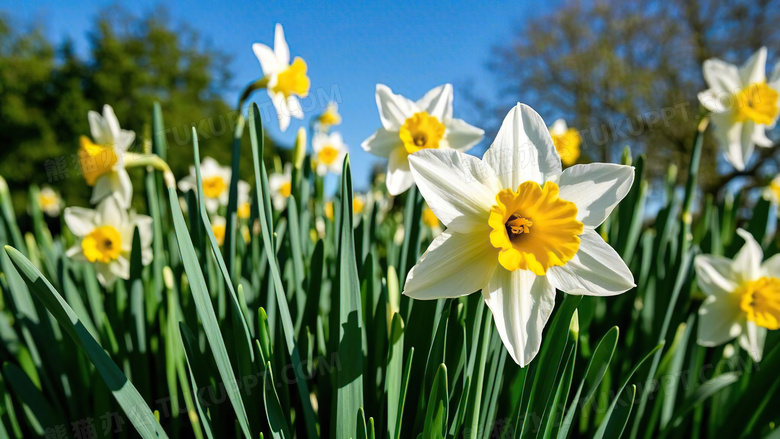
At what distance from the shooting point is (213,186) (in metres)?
2.71

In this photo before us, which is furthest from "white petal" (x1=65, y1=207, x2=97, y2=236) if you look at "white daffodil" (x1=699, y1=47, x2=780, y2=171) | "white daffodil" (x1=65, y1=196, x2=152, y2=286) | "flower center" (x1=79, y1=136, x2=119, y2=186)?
"white daffodil" (x1=699, y1=47, x2=780, y2=171)

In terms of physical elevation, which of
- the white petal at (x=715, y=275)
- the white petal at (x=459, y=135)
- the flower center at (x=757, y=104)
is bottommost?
the white petal at (x=715, y=275)

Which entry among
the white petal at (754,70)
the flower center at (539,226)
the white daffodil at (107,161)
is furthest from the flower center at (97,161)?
the white petal at (754,70)

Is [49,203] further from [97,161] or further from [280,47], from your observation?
[280,47]

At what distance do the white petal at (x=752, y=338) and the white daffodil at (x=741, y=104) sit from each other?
0.60 m

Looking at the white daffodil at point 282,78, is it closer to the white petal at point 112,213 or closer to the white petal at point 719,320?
the white petal at point 112,213

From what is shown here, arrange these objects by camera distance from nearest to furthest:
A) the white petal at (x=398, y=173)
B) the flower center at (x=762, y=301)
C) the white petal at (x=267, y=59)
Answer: the white petal at (x=398, y=173), the flower center at (x=762, y=301), the white petal at (x=267, y=59)

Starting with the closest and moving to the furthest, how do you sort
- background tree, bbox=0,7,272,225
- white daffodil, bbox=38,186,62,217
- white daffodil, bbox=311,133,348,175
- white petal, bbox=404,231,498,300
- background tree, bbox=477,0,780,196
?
white petal, bbox=404,231,498,300 < white daffodil, bbox=311,133,348,175 < white daffodil, bbox=38,186,62,217 < background tree, bbox=477,0,780,196 < background tree, bbox=0,7,272,225

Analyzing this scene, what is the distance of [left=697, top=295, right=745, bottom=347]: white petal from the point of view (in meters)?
1.31

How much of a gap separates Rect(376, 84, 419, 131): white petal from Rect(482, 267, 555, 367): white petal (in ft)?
1.94

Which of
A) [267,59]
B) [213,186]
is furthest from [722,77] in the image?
[213,186]

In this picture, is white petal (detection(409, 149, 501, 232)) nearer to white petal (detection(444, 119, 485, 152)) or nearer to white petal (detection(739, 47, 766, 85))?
white petal (detection(444, 119, 485, 152))

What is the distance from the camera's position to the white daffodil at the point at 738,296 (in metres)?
1.31

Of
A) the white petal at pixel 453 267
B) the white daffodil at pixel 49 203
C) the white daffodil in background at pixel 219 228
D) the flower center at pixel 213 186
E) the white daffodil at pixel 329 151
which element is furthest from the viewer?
the white daffodil at pixel 49 203
